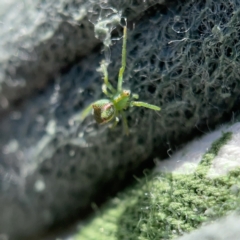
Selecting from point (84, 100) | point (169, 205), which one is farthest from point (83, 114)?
point (169, 205)

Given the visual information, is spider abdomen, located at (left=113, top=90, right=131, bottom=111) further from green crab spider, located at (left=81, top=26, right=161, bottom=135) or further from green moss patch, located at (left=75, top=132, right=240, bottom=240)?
green moss patch, located at (left=75, top=132, right=240, bottom=240)

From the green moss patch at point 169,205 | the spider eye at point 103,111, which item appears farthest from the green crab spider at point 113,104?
the green moss patch at point 169,205

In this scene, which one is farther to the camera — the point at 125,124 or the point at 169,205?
the point at 125,124

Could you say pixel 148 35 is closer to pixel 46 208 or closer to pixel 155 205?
pixel 155 205

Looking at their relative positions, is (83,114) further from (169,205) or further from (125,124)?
(169,205)

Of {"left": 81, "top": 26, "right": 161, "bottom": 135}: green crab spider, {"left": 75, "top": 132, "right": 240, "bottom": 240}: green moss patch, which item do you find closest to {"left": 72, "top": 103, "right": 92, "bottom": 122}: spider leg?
{"left": 81, "top": 26, "right": 161, "bottom": 135}: green crab spider

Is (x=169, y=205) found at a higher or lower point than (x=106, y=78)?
lower

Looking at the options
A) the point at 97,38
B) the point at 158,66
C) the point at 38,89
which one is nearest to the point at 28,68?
the point at 38,89
